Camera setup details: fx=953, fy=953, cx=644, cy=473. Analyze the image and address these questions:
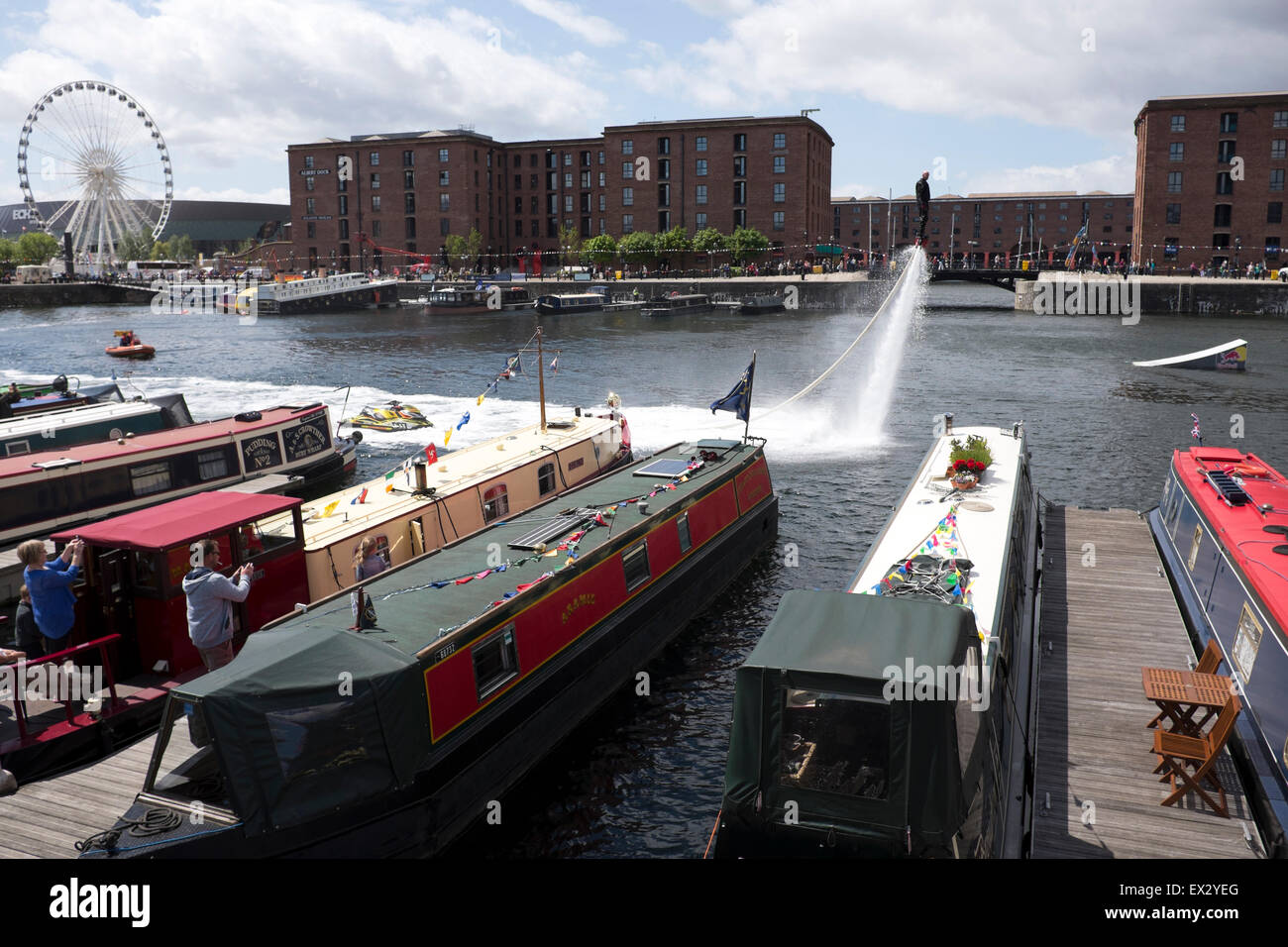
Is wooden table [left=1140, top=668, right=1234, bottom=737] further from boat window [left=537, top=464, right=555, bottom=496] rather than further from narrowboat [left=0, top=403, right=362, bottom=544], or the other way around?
narrowboat [left=0, top=403, right=362, bottom=544]

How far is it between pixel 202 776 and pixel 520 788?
4.91 metres

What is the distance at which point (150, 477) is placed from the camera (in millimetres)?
25734

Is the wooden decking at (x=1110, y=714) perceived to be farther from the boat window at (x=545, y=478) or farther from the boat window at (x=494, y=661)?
the boat window at (x=545, y=478)

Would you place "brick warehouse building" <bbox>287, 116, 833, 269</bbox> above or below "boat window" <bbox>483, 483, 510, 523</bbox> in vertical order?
above

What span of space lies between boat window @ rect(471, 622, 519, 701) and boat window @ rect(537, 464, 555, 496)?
30.5ft

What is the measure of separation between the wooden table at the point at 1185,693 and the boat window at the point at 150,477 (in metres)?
23.9

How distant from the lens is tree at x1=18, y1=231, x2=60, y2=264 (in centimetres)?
17388

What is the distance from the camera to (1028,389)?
174 feet

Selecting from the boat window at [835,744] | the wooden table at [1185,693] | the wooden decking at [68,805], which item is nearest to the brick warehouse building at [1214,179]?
the wooden table at [1185,693]

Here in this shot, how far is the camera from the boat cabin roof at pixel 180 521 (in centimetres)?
1398

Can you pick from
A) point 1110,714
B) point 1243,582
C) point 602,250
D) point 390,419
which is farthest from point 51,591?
point 602,250

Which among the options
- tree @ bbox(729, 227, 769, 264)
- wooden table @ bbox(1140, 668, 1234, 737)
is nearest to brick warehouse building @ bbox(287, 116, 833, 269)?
tree @ bbox(729, 227, 769, 264)

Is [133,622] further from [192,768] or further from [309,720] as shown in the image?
[309,720]
